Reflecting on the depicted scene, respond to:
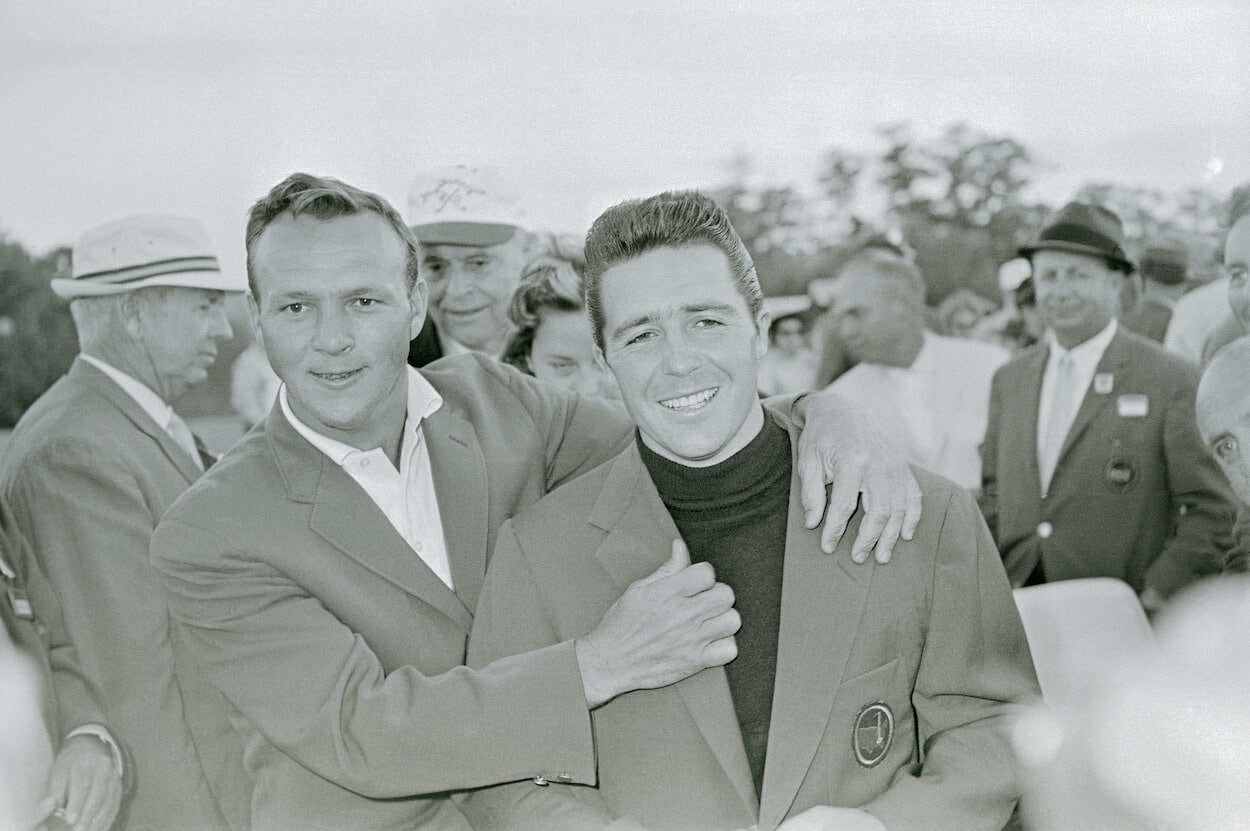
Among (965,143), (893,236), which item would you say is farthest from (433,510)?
(965,143)

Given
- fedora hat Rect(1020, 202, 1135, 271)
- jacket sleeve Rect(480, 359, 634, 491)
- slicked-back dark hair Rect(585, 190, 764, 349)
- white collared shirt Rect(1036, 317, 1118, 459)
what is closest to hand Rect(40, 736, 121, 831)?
jacket sleeve Rect(480, 359, 634, 491)

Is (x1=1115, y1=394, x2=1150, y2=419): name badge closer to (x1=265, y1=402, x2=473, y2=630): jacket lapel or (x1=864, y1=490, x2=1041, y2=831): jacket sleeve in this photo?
(x1=864, y1=490, x2=1041, y2=831): jacket sleeve

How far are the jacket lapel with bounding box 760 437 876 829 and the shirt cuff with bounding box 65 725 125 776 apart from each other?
121 cm

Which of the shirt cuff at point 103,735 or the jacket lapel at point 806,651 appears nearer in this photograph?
the jacket lapel at point 806,651

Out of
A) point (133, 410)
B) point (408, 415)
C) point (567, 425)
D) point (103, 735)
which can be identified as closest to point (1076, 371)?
point (567, 425)

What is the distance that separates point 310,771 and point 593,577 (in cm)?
55

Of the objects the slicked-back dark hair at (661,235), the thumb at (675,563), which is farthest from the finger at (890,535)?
the slicked-back dark hair at (661,235)

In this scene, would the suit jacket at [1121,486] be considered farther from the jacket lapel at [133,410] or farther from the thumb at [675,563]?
the jacket lapel at [133,410]

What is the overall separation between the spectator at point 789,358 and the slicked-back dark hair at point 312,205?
490cm

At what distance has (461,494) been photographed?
2.00m

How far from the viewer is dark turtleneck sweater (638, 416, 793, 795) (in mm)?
1735

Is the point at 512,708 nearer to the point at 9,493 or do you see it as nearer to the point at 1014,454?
the point at 9,493

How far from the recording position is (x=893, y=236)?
15.2ft

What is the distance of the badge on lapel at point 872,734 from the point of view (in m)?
1.71
